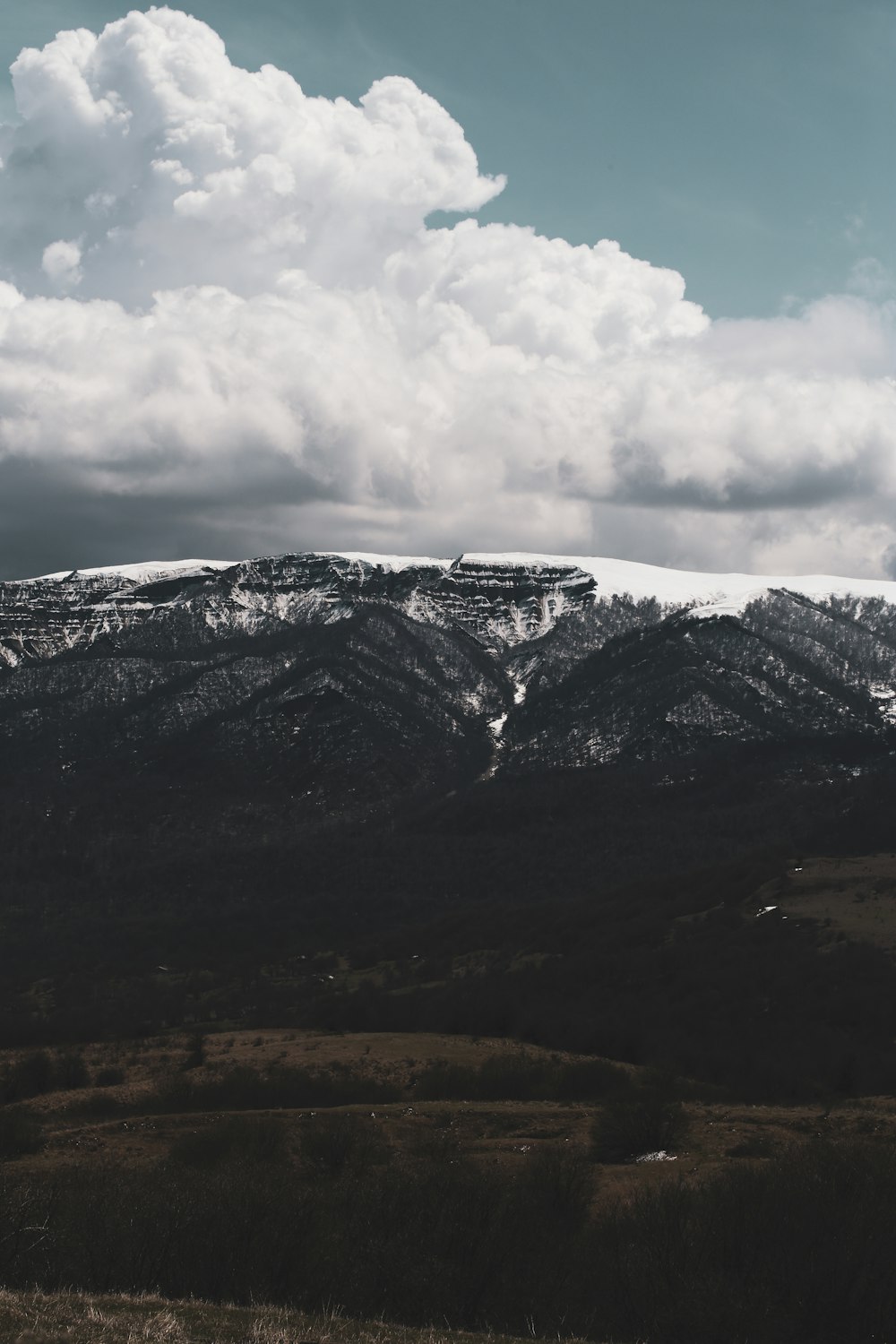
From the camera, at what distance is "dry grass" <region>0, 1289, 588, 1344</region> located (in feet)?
79.9

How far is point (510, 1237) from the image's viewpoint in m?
41.5

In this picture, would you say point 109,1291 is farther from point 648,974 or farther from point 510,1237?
point 648,974

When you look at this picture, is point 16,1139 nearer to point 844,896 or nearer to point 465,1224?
point 465,1224

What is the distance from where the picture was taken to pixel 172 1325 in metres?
25.8

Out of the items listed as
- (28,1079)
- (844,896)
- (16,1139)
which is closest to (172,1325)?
(16,1139)

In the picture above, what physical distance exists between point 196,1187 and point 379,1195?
784cm

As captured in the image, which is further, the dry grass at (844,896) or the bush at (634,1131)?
the dry grass at (844,896)

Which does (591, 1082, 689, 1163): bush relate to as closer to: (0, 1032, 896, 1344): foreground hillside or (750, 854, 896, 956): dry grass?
(0, 1032, 896, 1344): foreground hillside

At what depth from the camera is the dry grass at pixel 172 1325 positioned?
79.9 feet

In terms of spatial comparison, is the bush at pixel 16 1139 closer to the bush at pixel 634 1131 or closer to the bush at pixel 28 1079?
the bush at pixel 634 1131

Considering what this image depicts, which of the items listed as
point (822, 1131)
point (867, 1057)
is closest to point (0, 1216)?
point (822, 1131)

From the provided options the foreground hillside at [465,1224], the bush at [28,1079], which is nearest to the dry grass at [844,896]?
the foreground hillside at [465,1224]

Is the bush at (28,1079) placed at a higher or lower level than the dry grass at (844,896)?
lower

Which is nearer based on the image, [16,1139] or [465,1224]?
[465,1224]
